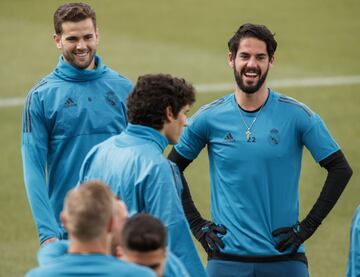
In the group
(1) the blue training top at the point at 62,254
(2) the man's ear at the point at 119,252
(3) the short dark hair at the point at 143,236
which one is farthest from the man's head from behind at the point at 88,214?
(1) the blue training top at the point at 62,254

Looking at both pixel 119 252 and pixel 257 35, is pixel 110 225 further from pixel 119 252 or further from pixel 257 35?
pixel 257 35

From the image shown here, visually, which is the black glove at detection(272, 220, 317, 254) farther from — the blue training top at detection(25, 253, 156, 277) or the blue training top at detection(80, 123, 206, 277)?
the blue training top at detection(25, 253, 156, 277)

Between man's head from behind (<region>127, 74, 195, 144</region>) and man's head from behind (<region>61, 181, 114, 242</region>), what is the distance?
118cm

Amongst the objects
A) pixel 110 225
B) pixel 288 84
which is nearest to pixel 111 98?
pixel 110 225

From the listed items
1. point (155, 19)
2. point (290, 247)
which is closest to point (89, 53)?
point (290, 247)

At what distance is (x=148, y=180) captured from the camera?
207 inches

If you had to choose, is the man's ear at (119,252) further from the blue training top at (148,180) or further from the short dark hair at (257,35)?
the short dark hair at (257,35)

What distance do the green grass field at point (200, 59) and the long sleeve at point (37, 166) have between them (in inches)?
132

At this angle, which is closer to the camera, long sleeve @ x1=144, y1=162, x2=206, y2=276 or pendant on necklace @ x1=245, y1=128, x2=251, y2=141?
long sleeve @ x1=144, y1=162, x2=206, y2=276

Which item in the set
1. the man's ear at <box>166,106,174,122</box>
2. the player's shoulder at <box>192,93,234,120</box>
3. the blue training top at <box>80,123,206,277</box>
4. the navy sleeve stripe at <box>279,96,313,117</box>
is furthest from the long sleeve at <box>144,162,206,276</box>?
the navy sleeve stripe at <box>279,96,313,117</box>

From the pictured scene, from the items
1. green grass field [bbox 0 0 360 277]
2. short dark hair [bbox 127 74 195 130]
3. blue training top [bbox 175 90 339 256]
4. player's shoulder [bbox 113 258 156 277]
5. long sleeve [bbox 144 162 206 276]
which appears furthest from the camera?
green grass field [bbox 0 0 360 277]

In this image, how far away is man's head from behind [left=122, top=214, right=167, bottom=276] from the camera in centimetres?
436

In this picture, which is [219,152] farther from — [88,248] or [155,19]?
[155,19]

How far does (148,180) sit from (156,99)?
454 millimetres
